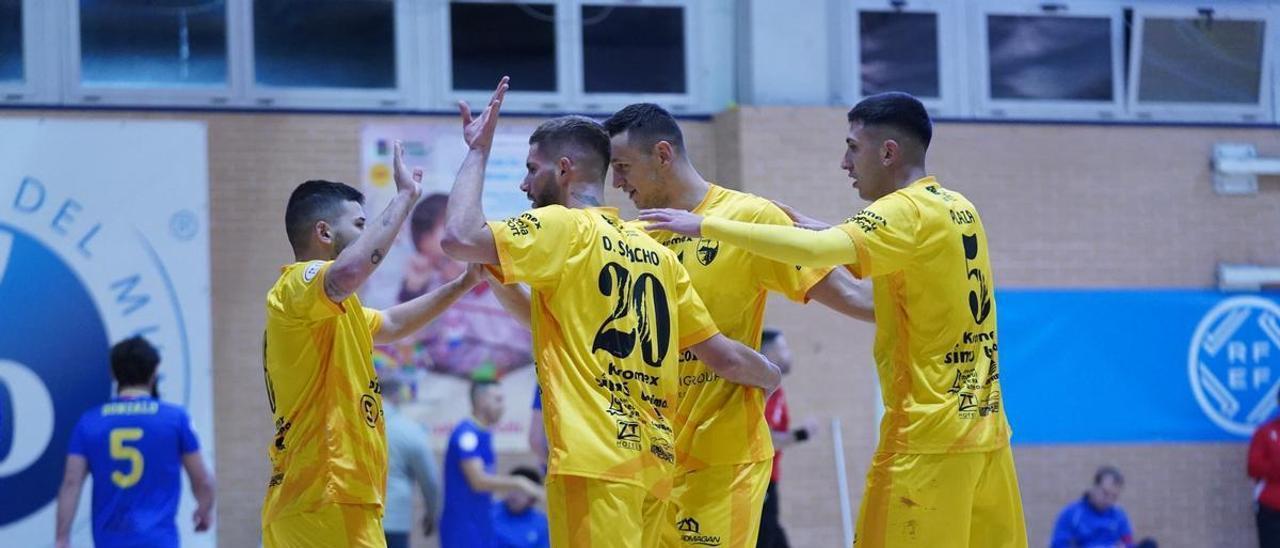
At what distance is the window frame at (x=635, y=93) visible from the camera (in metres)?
13.6

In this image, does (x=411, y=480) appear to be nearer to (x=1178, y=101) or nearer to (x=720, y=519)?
(x=720, y=519)

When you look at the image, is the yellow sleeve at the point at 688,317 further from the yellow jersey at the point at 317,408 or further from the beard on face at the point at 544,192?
the yellow jersey at the point at 317,408

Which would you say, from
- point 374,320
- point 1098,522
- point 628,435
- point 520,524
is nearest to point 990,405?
point 628,435

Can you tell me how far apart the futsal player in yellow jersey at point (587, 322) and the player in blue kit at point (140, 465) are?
456 centimetres

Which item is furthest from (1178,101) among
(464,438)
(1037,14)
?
(464,438)

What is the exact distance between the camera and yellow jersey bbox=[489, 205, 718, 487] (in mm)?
4820

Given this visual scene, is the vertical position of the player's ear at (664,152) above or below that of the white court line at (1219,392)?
above

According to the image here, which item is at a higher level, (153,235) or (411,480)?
(153,235)

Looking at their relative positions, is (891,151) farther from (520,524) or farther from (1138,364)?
(1138,364)

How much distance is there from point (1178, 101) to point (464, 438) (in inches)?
320

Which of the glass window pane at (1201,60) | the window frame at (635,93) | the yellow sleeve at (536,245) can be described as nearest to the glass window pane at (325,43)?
the window frame at (635,93)

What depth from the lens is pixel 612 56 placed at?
543 inches

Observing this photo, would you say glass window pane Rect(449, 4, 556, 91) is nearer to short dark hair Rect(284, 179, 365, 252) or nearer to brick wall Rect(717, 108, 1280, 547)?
brick wall Rect(717, 108, 1280, 547)

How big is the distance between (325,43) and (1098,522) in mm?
7776
